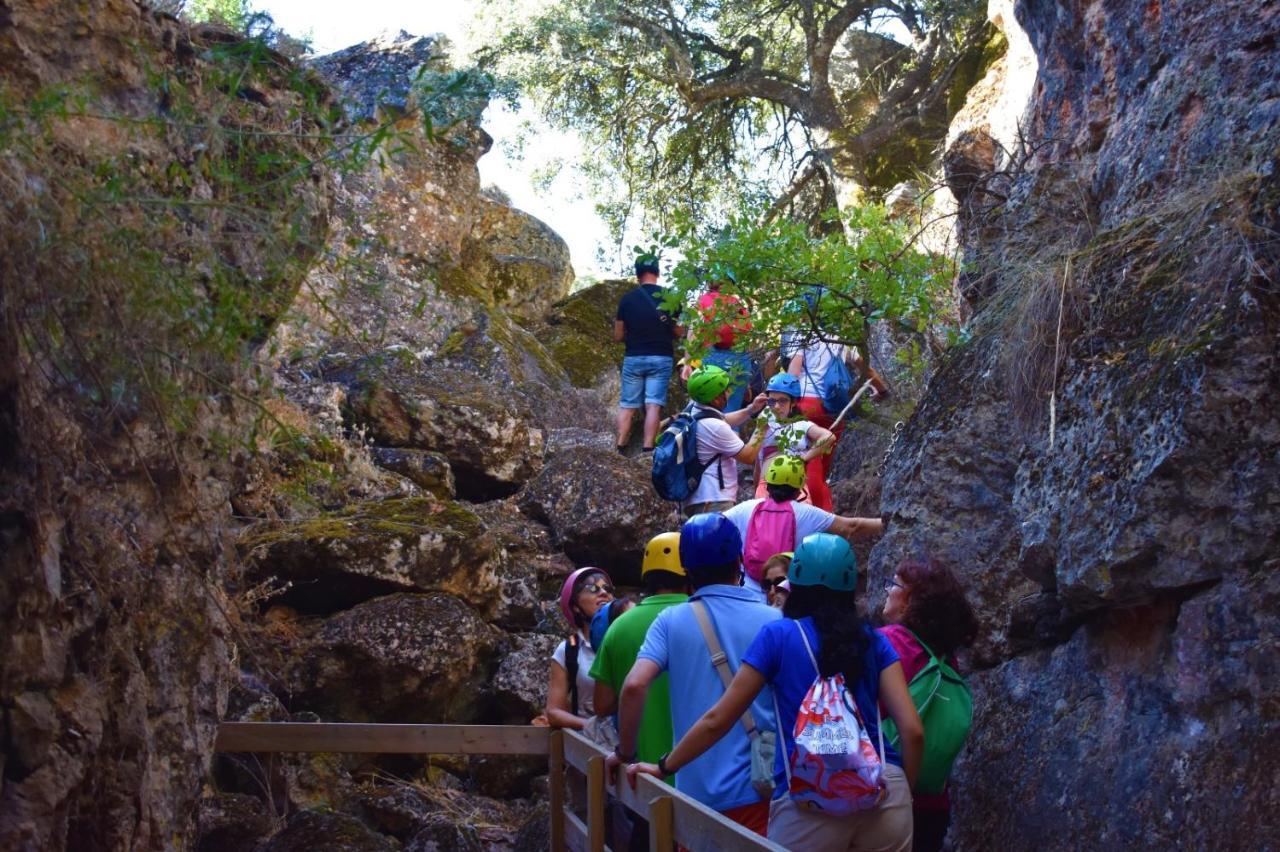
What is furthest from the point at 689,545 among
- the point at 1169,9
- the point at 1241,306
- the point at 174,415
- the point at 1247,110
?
the point at 1169,9

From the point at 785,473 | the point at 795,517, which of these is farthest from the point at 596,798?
the point at 785,473

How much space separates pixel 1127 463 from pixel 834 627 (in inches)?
65.3

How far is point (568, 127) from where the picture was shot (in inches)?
835

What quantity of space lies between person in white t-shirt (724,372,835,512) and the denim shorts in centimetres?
267

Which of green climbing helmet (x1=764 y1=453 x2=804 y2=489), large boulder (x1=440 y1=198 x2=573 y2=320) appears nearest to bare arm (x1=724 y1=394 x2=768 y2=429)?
green climbing helmet (x1=764 y1=453 x2=804 y2=489)

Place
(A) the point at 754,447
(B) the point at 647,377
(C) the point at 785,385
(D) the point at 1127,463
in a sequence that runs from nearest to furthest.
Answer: (D) the point at 1127,463 < (C) the point at 785,385 < (A) the point at 754,447 < (B) the point at 647,377

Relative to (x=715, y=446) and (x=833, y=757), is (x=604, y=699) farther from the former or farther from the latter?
(x=715, y=446)

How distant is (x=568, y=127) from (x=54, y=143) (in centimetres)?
1777

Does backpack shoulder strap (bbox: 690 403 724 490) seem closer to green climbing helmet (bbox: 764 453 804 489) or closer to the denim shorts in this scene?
green climbing helmet (bbox: 764 453 804 489)

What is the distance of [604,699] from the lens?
5.23 meters

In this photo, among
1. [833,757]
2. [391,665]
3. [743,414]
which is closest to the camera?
[833,757]

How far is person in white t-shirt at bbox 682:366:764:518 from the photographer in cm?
928

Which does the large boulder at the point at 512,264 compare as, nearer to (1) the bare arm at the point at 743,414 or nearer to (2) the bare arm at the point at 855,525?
(1) the bare arm at the point at 743,414

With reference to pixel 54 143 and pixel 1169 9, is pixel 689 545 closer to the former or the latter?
pixel 54 143
